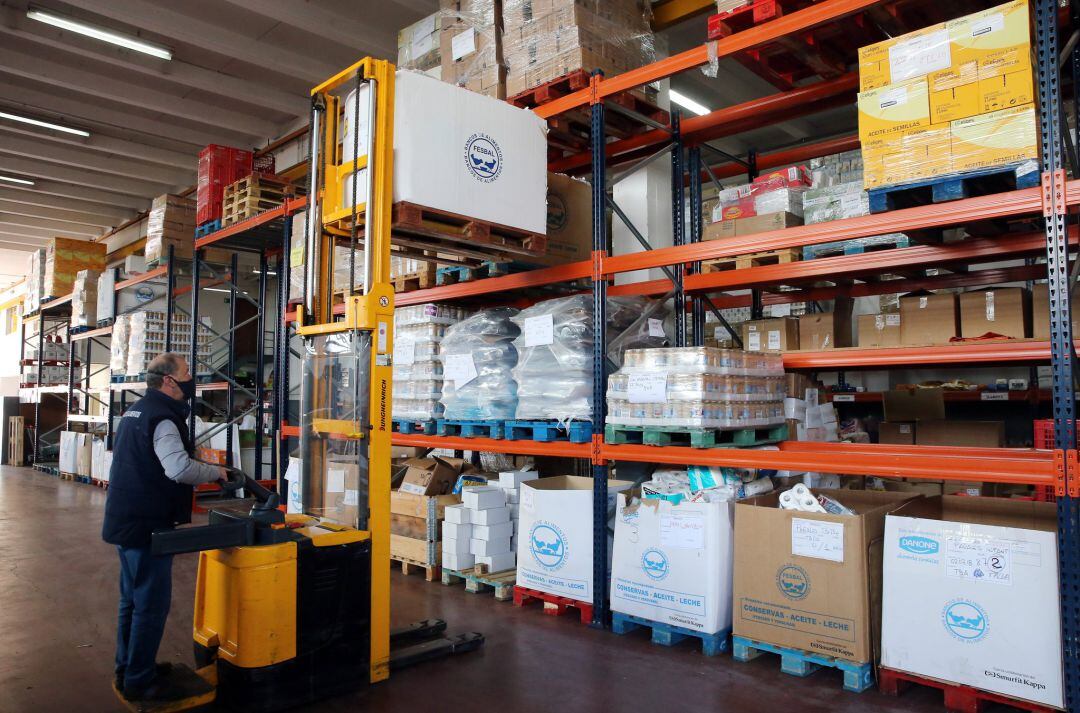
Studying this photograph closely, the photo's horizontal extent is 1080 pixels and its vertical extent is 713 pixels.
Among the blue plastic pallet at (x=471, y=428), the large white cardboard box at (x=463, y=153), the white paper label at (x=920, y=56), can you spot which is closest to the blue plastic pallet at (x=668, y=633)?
the blue plastic pallet at (x=471, y=428)

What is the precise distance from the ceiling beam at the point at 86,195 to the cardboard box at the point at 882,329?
1560 cm

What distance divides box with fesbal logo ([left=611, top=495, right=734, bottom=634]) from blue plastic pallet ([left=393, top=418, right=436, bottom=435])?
223 centimetres

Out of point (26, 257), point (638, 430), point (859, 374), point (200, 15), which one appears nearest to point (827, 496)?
point (638, 430)

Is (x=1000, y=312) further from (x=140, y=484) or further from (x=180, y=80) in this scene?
(x=180, y=80)

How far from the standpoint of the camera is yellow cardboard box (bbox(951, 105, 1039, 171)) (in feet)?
11.6

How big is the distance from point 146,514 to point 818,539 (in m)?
3.63

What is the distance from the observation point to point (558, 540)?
5.38 m

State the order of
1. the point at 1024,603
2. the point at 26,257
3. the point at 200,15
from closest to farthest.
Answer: the point at 1024,603
the point at 200,15
the point at 26,257

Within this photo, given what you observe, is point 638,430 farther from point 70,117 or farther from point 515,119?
point 70,117

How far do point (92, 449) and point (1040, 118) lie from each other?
628 inches

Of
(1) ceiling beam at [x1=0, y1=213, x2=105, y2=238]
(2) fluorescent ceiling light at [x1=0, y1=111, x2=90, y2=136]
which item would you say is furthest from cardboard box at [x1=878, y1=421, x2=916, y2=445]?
(1) ceiling beam at [x1=0, y1=213, x2=105, y2=238]

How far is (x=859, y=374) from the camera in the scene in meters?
11.8

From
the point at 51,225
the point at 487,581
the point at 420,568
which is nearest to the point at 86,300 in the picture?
the point at 51,225

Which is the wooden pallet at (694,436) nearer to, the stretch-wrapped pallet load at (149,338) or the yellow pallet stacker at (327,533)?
the yellow pallet stacker at (327,533)
